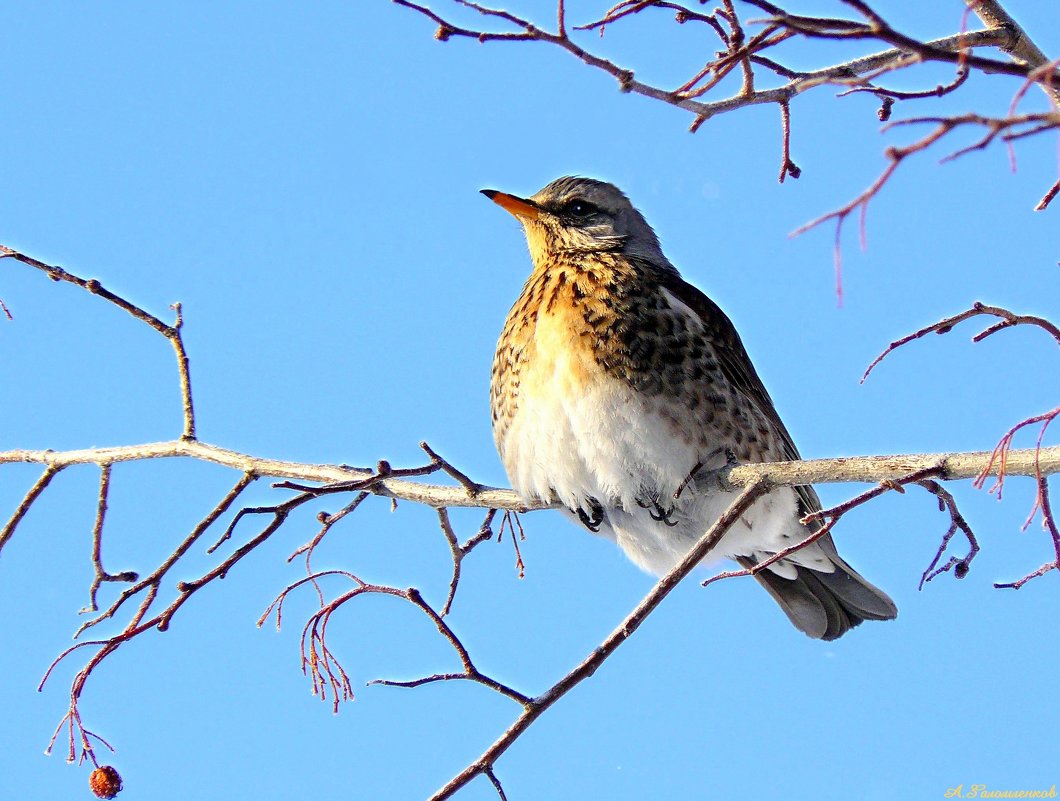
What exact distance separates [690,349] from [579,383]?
0.56 metres

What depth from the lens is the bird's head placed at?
605 cm

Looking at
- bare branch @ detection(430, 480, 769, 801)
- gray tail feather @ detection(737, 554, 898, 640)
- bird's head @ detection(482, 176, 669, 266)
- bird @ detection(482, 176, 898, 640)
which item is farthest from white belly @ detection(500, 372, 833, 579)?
bare branch @ detection(430, 480, 769, 801)

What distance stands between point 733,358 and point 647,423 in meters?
0.81

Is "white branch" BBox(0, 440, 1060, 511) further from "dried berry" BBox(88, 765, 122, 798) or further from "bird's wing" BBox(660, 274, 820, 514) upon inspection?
"dried berry" BBox(88, 765, 122, 798)

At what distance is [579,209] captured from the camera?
6.24 meters

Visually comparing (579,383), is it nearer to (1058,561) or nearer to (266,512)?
(266,512)

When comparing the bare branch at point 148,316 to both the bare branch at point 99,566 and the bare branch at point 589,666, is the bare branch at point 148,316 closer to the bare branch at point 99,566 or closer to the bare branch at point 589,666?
the bare branch at point 99,566

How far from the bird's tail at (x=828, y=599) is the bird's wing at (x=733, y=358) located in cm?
40

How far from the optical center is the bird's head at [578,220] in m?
6.05

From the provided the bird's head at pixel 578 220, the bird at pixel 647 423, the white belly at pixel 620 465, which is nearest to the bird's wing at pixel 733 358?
the bird at pixel 647 423

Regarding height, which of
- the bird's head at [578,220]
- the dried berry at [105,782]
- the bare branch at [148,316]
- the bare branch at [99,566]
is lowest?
the dried berry at [105,782]

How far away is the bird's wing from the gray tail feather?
15.6 inches

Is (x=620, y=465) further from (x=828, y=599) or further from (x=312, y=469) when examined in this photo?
(x=828, y=599)

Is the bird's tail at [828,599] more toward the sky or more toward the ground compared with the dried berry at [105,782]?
more toward the sky
